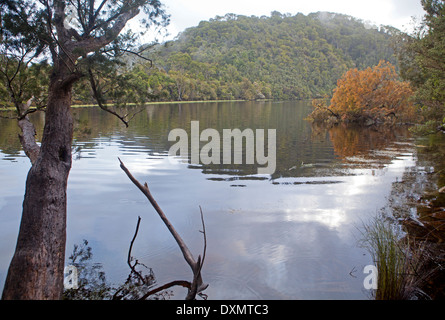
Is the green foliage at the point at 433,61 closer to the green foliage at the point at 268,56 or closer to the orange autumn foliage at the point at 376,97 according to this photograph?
the orange autumn foliage at the point at 376,97

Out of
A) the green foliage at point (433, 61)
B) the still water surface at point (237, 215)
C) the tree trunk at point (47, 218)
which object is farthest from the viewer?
the green foliage at point (433, 61)

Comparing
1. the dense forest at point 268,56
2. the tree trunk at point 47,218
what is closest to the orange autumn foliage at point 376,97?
the tree trunk at point 47,218

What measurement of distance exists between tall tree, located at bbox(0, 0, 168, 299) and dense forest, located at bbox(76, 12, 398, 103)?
239 feet

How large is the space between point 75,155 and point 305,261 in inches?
461

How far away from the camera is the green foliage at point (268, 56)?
101 meters

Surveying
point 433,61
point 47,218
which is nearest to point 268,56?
point 433,61

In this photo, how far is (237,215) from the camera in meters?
7.82

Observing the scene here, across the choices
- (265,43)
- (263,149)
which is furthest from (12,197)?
(265,43)

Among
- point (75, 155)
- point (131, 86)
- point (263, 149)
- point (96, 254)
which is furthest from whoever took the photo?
point (263, 149)

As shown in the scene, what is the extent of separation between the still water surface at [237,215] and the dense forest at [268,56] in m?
67.8

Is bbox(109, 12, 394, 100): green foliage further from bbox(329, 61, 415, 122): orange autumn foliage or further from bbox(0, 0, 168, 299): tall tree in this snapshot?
bbox(0, 0, 168, 299): tall tree

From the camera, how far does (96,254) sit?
5.88m

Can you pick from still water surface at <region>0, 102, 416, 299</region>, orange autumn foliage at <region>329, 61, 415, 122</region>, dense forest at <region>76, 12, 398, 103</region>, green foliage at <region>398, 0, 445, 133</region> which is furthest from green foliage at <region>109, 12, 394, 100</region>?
green foliage at <region>398, 0, 445, 133</region>

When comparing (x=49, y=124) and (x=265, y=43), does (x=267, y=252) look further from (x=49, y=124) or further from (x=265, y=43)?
(x=265, y=43)
